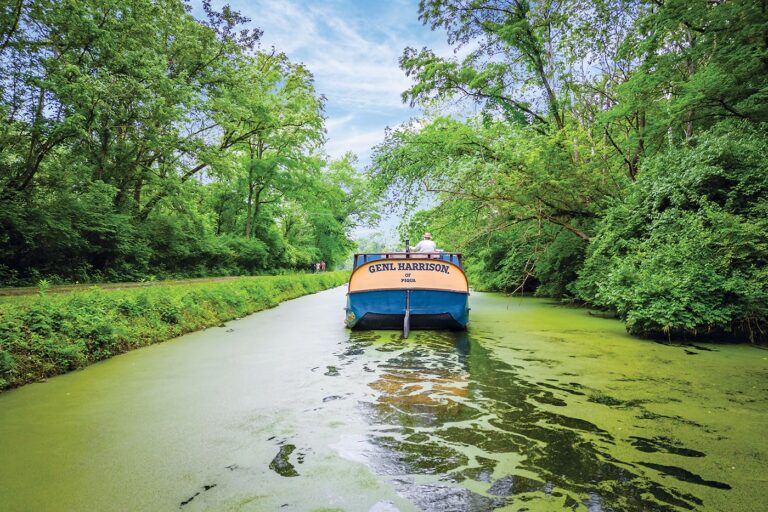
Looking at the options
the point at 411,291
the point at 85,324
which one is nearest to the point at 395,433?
the point at 411,291

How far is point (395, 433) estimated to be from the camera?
10.4 ft

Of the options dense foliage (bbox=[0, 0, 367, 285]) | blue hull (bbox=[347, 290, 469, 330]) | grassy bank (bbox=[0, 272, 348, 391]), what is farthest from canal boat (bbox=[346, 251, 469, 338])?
dense foliage (bbox=[0, 0, 367, 285])

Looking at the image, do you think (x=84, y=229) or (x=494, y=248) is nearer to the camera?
(x=84, y=229)

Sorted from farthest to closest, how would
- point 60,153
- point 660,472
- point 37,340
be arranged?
point 60,153, point 37,340, point 660,472

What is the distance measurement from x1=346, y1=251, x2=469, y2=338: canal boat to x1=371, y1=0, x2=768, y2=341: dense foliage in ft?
9.96

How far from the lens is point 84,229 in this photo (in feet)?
40.2

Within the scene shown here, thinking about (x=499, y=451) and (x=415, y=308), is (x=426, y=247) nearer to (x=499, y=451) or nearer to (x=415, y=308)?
(x=415, y=308)

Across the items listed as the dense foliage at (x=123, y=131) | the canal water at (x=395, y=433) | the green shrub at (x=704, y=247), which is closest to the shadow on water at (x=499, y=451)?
the canal water at (x=395, y=433)

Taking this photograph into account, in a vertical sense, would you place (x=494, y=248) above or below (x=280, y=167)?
below

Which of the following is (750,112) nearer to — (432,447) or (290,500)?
(432,447)

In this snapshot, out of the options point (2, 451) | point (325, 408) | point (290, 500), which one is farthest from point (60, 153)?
point (290, 500)

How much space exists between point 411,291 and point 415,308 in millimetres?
380

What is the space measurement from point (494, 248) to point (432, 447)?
17021 millimetres

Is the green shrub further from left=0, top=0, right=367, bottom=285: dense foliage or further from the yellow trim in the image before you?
left=0, top=0, right=367, bottom=285: dense foliage
